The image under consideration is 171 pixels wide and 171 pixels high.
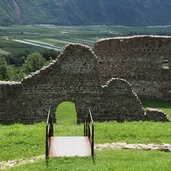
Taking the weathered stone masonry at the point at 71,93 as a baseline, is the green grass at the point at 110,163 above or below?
below

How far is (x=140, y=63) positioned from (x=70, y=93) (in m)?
12.8

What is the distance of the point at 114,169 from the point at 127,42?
25890 mm

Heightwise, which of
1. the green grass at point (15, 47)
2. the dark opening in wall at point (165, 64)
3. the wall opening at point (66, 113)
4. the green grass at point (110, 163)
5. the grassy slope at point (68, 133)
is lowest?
the green grass at point (110, 163)

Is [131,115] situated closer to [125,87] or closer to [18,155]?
[125,87]

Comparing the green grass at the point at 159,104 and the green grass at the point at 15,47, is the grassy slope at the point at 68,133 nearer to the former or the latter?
the green grass at the point at 159,104

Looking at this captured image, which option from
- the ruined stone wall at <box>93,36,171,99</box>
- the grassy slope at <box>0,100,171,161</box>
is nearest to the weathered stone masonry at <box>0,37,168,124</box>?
the grassy slope at <box>0,100,171,161</box>

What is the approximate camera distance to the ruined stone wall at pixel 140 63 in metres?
39.6

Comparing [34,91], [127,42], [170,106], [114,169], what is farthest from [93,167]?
[127,42]

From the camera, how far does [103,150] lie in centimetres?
1672

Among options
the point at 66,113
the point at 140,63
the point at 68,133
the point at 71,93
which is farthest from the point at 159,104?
the point at 68,133

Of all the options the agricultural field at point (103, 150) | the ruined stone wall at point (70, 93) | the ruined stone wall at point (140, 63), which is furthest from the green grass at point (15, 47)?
the agricultural field at point (103, 150)

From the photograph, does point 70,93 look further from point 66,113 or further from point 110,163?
point 110,163

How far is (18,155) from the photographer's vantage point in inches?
717

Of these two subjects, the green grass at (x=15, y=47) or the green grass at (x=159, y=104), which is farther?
the green grass at (x=15, y=47)
